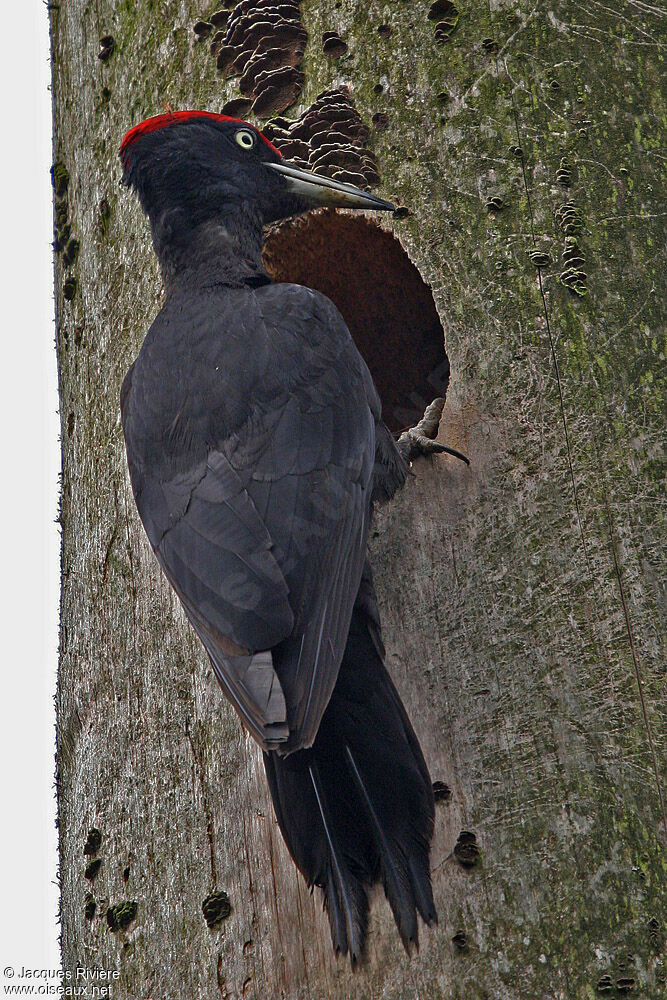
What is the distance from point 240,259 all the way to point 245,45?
598 millimetres

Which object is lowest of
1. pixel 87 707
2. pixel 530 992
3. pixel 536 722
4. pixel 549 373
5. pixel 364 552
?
pixel 530 992

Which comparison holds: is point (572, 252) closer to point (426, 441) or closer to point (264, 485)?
point (426, 441)

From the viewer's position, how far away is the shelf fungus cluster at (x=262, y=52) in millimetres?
3156

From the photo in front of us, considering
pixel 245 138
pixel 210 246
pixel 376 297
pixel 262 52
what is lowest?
pixel 376 297

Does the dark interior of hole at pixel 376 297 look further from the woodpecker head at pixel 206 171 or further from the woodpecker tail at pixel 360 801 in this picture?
the woodpecker tail at pixel 360 801

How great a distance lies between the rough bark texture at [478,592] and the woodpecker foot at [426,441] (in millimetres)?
61

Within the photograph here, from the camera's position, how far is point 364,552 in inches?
97.9

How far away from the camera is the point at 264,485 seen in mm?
2457

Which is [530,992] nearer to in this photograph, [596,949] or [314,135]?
[596,949]

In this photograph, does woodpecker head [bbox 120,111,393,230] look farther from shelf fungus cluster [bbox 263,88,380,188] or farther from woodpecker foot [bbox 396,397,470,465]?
woodpecker foot [bbox 396,397,470,465]

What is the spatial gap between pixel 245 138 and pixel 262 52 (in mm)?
225

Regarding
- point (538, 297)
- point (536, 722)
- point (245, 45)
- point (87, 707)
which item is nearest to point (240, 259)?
point (245, 45)

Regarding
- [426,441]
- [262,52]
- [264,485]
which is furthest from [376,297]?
[264,485]

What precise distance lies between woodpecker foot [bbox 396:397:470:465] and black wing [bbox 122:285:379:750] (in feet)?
0.38
